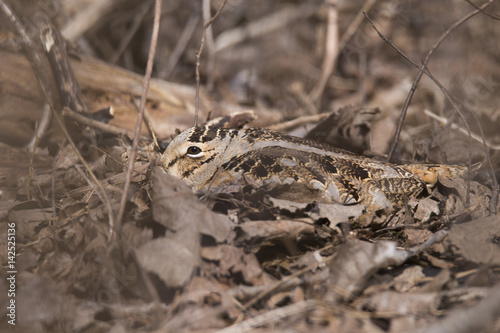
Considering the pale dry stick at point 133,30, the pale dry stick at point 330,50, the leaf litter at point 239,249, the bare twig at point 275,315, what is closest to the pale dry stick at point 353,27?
the pale dry stick at point 330,50

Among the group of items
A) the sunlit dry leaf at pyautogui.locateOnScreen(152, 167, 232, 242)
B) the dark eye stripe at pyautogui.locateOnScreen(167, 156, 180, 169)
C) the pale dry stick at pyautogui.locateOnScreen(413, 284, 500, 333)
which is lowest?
the pale dry stick at pyautogui.locateOnScreen(413, 284, 500, 333)

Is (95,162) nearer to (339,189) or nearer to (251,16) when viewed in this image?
(339,189)

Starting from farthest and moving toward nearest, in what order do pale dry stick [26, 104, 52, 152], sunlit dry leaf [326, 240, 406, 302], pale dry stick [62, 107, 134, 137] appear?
→ pale dry stick [26, 104, 52, 152] → pale dry stick [62, 107, 134, 137] → sunlit dry leaf [326, 240, 406, 302]

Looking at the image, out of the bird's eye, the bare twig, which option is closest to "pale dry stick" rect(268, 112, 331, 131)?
the bird's eye

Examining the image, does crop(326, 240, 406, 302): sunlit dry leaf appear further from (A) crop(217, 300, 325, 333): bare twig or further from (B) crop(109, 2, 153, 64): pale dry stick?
(B) crop(109, 2, 153, 64): pale dry stick

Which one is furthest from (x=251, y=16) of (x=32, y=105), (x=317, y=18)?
(x=32, y=105)

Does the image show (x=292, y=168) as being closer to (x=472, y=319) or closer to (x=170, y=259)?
(x=170, y=259)

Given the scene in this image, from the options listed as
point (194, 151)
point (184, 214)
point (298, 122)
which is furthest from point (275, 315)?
point (298, 122)
